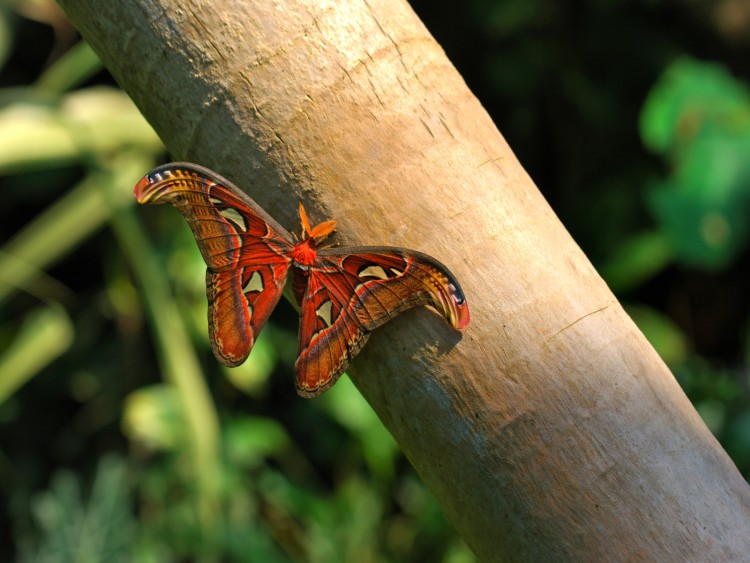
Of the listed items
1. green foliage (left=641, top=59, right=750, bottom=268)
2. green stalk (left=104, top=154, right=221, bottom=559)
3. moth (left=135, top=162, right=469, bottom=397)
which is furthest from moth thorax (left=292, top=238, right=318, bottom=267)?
green foliage (left=641, top=59, right=750, bottom=268)

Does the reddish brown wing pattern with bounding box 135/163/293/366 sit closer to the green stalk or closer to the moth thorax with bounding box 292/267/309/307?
the moth thorax with bounding box 292/267/309/307

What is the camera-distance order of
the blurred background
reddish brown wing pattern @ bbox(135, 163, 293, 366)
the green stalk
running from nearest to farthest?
reddish brown wing pattern @ bbox(135, 163, 293, 366)
the green stalk
the blurred background

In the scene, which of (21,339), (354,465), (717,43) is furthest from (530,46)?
(21,339)

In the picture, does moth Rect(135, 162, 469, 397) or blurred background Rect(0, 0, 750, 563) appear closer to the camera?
moth Rect(135, 162, 469, 397)

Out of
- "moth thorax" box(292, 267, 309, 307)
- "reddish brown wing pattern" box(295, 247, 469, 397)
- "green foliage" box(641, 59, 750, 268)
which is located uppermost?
"moth thorax" box(292, 267, 309, 307)

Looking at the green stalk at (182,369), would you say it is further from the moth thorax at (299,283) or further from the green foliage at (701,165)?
the green foliage at (701,165)

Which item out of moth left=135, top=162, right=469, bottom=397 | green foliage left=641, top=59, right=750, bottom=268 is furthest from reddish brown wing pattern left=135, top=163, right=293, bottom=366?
green foliage left=641, top=59, right=750, bottom=268

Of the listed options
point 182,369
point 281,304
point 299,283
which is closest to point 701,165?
point 281,304

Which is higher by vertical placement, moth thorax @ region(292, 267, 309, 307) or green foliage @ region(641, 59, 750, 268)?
moth thorax @ region(292, 267, 309, 307)

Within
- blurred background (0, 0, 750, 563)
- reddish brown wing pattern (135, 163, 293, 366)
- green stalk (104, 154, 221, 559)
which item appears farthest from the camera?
blurred background (0, 0, 750, 563)
